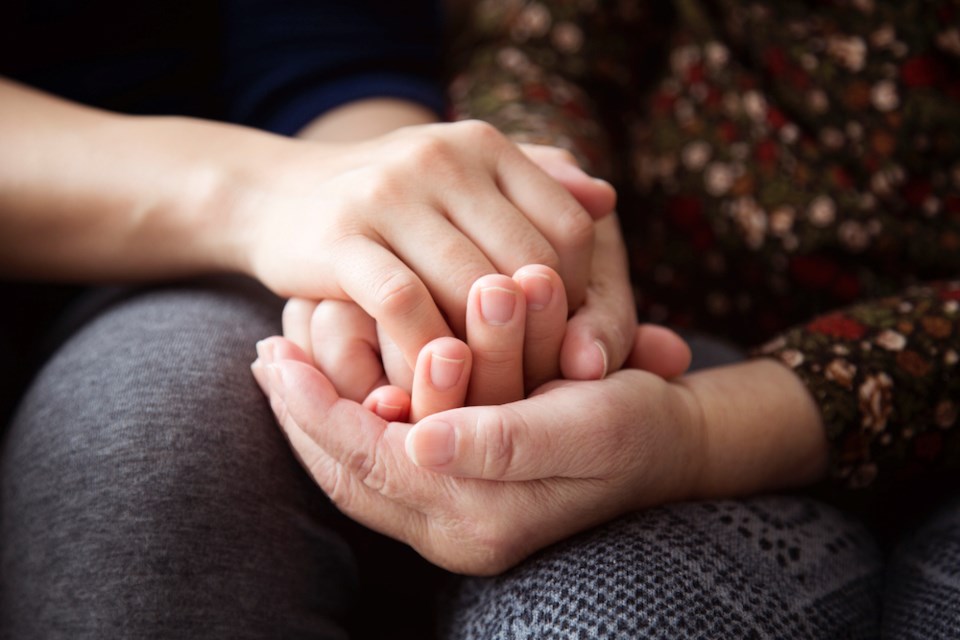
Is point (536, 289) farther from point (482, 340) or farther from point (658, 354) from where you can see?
point (658, 354)

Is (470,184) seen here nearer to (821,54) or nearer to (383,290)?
(383,290)

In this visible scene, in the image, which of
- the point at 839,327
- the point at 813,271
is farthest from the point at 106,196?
the point at 813,271

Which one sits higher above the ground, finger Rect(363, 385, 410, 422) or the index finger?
the index finger

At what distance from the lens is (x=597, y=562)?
444mm

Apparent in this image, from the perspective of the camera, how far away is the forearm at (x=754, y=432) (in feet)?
1.77

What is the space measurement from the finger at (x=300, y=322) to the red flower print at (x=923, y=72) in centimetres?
69

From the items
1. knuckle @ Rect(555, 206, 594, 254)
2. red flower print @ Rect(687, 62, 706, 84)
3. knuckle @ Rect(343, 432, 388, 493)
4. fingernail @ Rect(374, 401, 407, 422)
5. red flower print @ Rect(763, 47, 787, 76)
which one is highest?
red flower print @ Rect(763, 47, 787, 76)

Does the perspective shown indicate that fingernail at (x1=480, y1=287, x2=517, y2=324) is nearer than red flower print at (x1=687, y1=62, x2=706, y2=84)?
Yes

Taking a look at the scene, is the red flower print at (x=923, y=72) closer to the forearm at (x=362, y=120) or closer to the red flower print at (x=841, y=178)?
the red flower print at (x=841, y=178)

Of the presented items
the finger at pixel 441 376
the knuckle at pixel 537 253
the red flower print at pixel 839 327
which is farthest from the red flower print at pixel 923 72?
the finger at pixel 441 376

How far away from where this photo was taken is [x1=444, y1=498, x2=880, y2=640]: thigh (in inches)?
16.5

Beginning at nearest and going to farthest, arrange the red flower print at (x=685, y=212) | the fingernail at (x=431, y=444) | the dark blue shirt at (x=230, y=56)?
the fingernail at (x=431, y=444), the dark blue shirt at (x=230, y=56), the red flower print at (x=685, y=212)

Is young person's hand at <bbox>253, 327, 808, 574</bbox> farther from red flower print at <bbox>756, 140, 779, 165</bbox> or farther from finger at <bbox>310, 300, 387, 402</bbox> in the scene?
red flower print at <bbox>756, 140, 779, 165</bbox>

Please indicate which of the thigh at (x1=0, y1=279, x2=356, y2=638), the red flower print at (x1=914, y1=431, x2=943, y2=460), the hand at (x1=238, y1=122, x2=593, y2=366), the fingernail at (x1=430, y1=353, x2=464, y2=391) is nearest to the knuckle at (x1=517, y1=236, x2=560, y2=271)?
the hand at (x1=238, y1=122, x2=593, y2=366)
